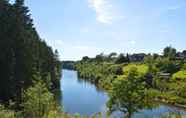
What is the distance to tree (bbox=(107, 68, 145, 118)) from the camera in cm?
4881

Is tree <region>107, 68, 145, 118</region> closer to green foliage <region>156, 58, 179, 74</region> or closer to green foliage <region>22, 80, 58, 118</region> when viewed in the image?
green foliage <region>22, 80, 58, 118</region>

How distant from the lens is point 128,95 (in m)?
48.9

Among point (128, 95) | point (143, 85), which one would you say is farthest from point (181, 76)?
point (128, 95)

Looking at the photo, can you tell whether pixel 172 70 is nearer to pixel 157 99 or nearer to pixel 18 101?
pixel 157 99

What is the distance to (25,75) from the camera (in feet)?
153

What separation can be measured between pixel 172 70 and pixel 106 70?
37.9 m

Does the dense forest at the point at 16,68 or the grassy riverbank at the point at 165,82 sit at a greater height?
the dense forest at the point at 16,68

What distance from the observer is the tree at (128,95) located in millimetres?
48812

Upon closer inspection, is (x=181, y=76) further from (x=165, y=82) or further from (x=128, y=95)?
(x=128, y=95)

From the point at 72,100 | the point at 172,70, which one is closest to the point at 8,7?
the point at 72,100

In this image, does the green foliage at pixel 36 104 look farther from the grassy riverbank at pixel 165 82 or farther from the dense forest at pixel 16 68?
the grassy riverbank at pixel 165 82

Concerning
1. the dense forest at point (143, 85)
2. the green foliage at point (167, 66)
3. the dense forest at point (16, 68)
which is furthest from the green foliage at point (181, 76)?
the dense forest at point (16, 68)

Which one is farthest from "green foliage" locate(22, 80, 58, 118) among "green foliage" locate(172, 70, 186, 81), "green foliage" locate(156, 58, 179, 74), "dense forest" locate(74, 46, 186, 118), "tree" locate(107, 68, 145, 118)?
"green foliage" locate(156, 58, 179, 74)

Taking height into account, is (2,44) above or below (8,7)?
below
